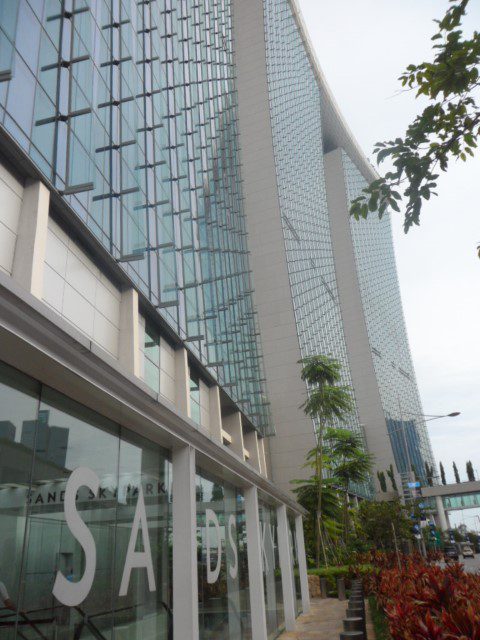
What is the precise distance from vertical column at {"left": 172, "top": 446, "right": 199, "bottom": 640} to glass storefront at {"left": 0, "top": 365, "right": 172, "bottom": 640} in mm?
174

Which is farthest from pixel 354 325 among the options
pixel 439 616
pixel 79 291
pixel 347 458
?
pixel 439 616

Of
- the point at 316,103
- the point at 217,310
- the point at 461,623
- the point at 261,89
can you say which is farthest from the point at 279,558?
the point at 316,103

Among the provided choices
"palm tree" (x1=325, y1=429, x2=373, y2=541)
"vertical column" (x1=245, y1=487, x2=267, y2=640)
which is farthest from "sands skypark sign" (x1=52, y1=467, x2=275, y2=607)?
"palm tree" (x1=325, y1=429, x2=373, y2=541)

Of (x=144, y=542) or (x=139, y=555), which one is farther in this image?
(x=144, y=542)

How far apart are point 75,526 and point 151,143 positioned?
20.3m

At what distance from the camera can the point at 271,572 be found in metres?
14.6

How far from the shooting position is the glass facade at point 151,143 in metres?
14.7

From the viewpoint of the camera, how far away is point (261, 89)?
61.3 metres

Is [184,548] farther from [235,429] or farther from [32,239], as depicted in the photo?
[235,429]

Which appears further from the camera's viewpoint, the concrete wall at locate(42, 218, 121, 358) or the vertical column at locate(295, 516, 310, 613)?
the vertical column at locate(295, 516, 310, 613)

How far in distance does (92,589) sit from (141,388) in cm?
209

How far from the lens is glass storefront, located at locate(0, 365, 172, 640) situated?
4.82 m

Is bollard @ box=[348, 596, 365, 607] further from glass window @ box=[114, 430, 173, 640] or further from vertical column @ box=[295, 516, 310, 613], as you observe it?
glass window @ box=[114, 430, 173, 640]

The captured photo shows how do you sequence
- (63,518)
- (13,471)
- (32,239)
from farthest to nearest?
(32,239), (63,518), (13,471)
